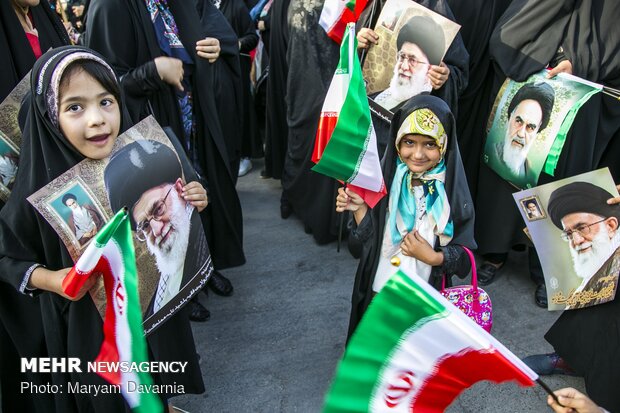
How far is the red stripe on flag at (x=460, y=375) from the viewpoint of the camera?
117 cm

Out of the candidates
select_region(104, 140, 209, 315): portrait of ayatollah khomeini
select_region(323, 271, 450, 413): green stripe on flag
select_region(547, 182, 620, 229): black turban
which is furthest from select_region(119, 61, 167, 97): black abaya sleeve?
select_region(547, 182, 620, 229): black turban

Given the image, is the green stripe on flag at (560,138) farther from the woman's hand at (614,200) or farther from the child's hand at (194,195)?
the child's hand at (194,195)

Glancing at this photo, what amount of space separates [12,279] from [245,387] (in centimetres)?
127

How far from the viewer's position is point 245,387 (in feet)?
8.16

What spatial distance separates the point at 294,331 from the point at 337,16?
5.96 feet

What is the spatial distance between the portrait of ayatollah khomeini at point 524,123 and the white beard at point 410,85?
502 millimetres

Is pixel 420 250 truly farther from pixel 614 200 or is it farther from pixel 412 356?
pixel 614 200

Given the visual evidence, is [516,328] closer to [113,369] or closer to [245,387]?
[245,387]

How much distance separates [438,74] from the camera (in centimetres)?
262

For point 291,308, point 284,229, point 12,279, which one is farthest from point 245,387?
point 284,229

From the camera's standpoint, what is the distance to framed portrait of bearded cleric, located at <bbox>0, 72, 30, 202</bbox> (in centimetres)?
178

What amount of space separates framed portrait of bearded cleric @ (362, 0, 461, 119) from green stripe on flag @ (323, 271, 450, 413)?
1593 millimetres

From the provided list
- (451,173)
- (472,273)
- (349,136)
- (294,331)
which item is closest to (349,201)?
(349,136)

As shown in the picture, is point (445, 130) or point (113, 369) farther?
point (445, 130)
